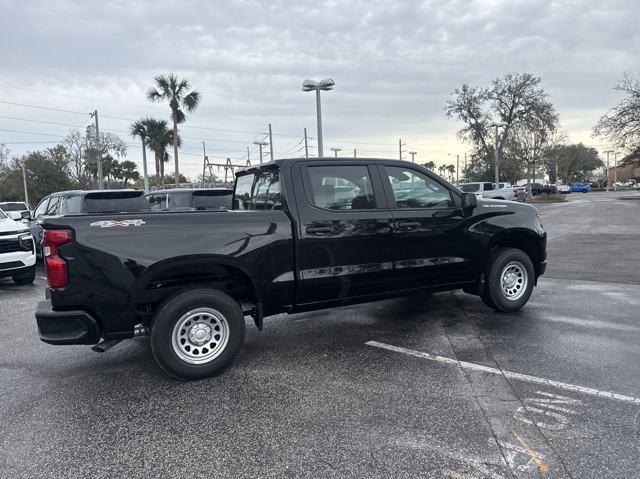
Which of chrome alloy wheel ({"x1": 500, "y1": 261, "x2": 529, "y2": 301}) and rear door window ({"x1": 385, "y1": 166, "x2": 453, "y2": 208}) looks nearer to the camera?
rear door window ({"x1": 385, "y1": 166, "x2": 453, "y2": 208})

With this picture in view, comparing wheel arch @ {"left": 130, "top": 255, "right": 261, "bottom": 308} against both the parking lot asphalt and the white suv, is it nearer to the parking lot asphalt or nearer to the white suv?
the parking lot asphalt

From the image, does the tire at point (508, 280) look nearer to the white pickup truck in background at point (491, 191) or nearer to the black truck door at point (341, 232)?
the black truck door at point (341, 232)

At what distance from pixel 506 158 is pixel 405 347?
39.4 metres

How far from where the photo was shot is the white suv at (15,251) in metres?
8.07

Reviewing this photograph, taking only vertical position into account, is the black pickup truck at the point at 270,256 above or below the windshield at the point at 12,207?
below

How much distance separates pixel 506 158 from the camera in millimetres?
40219

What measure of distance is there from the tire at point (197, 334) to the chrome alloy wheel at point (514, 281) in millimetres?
3443

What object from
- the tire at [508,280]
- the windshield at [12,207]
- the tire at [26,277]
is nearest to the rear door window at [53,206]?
the tire at [26,277]

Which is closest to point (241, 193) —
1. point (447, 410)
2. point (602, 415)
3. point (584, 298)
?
point (447, 410)

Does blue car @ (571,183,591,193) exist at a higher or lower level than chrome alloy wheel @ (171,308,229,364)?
higher

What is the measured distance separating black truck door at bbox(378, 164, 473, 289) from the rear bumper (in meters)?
2.94

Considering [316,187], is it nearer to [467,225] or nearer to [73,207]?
[467,225]

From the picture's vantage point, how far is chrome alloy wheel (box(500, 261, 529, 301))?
581 cm

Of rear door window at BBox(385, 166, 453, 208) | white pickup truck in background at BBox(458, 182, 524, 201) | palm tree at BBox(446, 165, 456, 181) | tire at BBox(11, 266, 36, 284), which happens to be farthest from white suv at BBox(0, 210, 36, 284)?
palm tree at BBox(446, 165, 456, 181)
